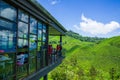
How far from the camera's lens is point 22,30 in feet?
38.6

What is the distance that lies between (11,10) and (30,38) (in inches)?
144

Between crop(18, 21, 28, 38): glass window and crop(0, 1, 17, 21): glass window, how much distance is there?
0.94 m

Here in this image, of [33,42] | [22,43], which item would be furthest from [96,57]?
[22,43]

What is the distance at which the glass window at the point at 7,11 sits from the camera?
930cm

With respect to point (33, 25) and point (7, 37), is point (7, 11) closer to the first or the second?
point (7, 37)

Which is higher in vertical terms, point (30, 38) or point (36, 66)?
point (30, 38)

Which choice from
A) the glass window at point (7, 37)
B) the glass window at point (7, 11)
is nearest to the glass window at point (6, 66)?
the glass window at point (7, 37)

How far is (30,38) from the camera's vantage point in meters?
13.6

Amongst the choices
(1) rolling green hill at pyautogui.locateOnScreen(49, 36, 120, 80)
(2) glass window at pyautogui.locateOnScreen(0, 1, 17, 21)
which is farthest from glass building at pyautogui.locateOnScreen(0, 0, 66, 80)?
(1) rolling green hill at pyautogui.locateOnScreen(49, 36, 120, 80)

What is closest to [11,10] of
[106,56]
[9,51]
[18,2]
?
[18,2]

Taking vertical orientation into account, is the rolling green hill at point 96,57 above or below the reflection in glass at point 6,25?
below

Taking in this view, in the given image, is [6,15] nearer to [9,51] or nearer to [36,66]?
[9,51]

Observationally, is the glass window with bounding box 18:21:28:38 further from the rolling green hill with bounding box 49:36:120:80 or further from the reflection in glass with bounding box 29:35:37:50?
the rolling green hill with bounding box 49:36:120:80

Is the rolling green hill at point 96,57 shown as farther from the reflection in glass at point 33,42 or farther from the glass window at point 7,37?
the glass window at point 7,37
